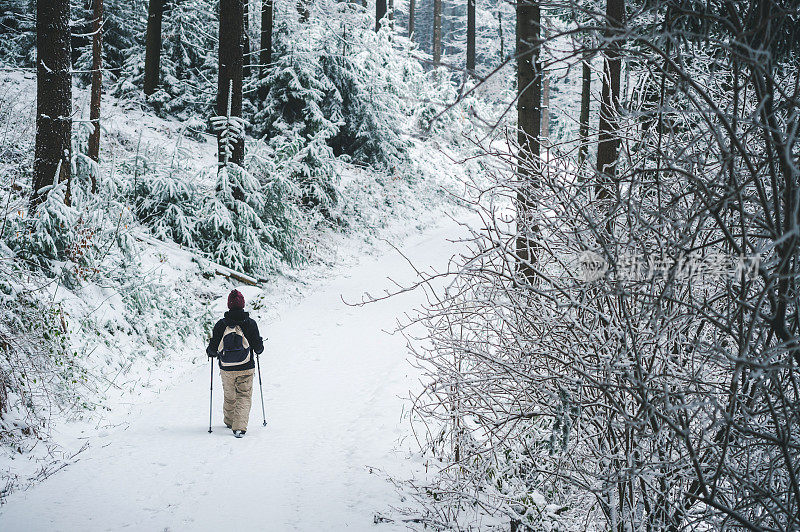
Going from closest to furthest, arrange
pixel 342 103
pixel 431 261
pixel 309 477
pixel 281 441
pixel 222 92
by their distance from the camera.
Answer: pixel 309 477
pixel 281 441
pixel 222 92
pixel 431 261
pixel 342 103

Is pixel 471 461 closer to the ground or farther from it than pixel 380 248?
closer to the ground

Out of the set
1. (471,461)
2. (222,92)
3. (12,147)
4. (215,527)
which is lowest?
(215,527)

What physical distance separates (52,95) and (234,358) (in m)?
5.00

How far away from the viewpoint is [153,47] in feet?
55.5

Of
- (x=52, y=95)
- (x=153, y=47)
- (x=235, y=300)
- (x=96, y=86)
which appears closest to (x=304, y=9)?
(x=153, y=47)

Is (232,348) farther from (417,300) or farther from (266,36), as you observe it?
(266,36)

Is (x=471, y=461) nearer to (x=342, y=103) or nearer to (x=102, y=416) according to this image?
(x=102, y=416)

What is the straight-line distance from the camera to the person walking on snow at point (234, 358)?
21.4ft

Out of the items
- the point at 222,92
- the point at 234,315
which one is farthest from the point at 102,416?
the point at 222,92

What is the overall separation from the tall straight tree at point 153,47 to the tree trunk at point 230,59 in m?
5.97

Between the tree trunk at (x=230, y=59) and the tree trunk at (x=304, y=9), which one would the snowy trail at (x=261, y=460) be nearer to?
the tree trunk at (x=230, y=59)

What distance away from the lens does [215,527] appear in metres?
4.44

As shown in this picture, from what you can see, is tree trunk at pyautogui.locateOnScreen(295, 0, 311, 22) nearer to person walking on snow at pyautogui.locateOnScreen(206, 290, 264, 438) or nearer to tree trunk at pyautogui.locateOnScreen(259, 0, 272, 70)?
tree trunk at pyautogui.locateOnScreen(259, 0, 272, 70)

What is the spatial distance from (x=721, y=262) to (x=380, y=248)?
1579 cm
